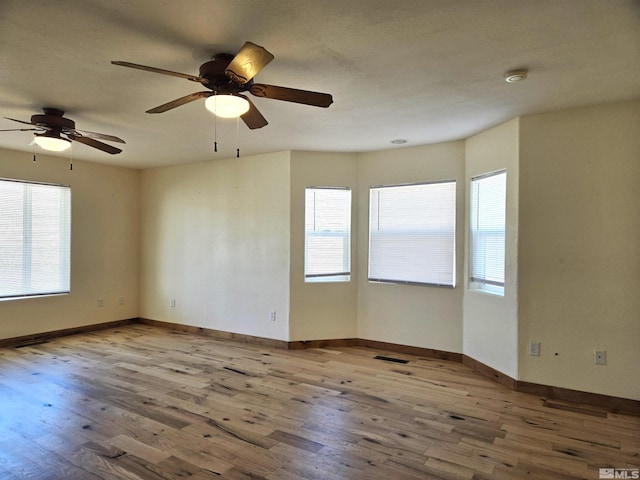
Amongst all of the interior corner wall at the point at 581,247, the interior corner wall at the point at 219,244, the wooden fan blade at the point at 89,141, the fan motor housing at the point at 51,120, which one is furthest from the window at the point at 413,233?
the fan motor housing at the point at 51,120

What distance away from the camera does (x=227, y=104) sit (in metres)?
2.29

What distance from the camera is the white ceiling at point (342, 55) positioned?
187cm

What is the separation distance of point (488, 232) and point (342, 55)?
8.26 feet

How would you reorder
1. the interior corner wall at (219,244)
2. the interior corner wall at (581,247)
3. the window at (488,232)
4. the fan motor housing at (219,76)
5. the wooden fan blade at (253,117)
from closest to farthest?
the fan motor housing at (219,76) < the wooden fan blade at (253,117) < the interior corner wall at (581,247) < the window at (488,232) < the interior corner wall at (219,244)

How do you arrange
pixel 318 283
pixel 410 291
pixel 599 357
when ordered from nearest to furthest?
pixel 599 357
pixel 410 291
pixel 318 283

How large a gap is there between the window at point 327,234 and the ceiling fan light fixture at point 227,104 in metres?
2.55

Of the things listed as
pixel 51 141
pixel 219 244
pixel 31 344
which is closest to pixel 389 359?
pixel 219 244

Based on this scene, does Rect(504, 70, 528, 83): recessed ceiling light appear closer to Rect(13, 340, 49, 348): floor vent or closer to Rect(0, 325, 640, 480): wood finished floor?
Rect(0, 325, 640, 480): wood finished floor

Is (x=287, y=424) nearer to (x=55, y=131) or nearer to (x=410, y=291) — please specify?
(x=410, y=291)

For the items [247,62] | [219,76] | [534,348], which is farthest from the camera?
[534,348]

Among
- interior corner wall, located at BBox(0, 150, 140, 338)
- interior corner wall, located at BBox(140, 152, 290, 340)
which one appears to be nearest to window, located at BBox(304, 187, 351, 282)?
interior corner wall, located at BBox(140, 152, 290, 340)

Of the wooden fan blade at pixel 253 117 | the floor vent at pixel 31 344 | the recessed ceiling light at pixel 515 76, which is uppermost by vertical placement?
the recessed ceiling light at pixel 515 76

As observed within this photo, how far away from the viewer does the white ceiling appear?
6.15ft

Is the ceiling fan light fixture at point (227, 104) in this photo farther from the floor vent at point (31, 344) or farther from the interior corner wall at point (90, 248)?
the floor vent at point (31, 344)
